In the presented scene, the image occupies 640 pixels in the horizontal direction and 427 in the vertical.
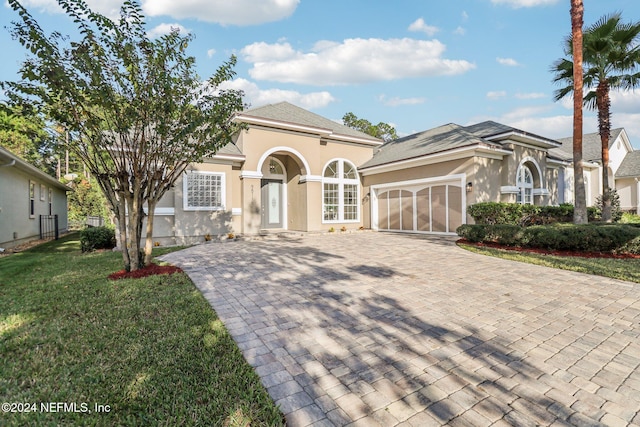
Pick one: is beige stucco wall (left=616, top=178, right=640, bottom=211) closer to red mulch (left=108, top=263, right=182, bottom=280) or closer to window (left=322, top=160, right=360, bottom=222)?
window (left=322, top=160, right=360, bottom=222)

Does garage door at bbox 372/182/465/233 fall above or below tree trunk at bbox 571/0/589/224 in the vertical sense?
below

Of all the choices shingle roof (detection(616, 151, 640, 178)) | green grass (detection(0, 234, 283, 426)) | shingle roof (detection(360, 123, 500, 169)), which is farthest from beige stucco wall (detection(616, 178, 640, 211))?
green grass (detection(0, 234, 283, 426))

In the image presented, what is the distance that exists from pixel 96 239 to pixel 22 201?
5.91 meters

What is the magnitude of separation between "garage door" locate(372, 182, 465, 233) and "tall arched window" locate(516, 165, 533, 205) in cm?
362

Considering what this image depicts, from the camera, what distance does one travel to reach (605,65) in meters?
13.2

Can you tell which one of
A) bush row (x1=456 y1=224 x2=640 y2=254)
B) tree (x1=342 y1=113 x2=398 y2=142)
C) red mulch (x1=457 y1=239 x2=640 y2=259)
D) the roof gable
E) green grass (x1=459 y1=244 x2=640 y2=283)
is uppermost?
tree (x1=342 y1=113 x2=398 y2=142)

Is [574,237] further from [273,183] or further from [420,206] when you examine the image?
[273,183]

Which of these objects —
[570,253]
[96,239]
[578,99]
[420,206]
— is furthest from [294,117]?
[570,253]

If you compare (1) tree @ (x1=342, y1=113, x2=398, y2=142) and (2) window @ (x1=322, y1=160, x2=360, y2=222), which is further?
(1) tree @ (x1=342, y1=113, x2=398, y2=142)

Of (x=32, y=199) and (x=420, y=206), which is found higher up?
(x=32, y=199)

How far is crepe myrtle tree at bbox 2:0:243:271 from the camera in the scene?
5168mm

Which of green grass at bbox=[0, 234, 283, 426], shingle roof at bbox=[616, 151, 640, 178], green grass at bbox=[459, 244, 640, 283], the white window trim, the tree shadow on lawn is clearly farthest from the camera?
shingle roof at bbox=[616, 151, 640, 178]

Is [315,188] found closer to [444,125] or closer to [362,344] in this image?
[444,125]

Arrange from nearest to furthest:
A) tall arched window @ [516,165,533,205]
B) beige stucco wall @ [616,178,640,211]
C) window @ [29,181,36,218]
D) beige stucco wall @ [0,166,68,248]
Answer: beige stucco wall @ [0,166,68,248]
window @ [29,181,36,218]
tall arched window @ [516,165,533,205]
beige stucco wall @ [616,178,640,211]
